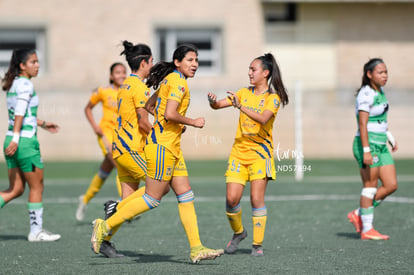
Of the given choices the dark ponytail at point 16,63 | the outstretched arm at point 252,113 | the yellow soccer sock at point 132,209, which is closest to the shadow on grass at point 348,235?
the outstretched arm at point 252,113

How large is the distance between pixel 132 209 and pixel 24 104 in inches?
87.3

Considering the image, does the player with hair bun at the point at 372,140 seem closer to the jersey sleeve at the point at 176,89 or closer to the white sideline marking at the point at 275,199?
the jersey sleeve at the point at 176,89

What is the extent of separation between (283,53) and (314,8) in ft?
6.07

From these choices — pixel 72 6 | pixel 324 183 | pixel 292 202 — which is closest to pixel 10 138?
pixel 292 202

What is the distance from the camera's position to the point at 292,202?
1323cm

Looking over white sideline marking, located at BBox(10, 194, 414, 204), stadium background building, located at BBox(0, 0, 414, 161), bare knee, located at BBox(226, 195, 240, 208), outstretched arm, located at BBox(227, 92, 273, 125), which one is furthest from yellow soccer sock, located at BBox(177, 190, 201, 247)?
stadium background building, located at BBox(0, 0, 414, 161)

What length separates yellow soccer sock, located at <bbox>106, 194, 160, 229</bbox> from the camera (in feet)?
24.3

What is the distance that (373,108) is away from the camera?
9305 millimetres

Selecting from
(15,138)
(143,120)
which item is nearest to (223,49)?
(15,138)

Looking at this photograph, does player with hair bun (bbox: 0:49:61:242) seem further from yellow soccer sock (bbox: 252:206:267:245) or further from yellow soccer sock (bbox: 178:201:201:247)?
yellow soccer sock (bbox: 252:206:267:245)

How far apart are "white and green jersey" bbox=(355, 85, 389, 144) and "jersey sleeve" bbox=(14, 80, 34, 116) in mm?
3689

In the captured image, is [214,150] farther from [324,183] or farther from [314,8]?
[324,183]

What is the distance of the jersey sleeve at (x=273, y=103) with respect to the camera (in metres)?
8.11

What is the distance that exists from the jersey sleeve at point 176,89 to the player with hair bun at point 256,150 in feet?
2.40
